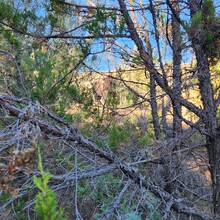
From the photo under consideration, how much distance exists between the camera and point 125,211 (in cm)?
189

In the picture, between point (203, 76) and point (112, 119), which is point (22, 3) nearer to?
point (112, 119)

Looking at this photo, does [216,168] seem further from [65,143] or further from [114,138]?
[65,143]

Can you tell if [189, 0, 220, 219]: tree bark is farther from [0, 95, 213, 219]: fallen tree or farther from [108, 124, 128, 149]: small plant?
[108, 124, 128, 149]: small plant

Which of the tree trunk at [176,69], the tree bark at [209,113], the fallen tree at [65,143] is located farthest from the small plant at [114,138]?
the tree bark at [209,113]

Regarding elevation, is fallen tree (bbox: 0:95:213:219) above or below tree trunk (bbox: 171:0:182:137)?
below

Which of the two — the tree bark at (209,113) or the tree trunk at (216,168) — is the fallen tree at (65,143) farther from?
the tree bark at (209,113)

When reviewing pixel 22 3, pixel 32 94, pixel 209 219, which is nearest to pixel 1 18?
pixel 32 94

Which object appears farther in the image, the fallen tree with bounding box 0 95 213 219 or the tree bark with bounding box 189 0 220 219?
the tree bark with bounding box 189 0 220 219

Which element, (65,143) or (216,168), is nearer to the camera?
(65,143)

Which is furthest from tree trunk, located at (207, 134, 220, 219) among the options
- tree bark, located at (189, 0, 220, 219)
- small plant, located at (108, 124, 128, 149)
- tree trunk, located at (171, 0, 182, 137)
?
small plant, located at (108, 124, 128, 149)

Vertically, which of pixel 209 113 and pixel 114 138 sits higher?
pixel 209 113

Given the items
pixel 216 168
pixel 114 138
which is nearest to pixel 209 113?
pixel 216 168

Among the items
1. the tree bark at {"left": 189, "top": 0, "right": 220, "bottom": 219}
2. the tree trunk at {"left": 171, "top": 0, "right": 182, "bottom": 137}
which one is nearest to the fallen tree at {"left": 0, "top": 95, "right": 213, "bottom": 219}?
the tree bark at {"left": 189, "top": 0, "right": 220, "bottom": 219}

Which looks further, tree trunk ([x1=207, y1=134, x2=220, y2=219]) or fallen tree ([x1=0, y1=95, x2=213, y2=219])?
tree trunk ([x1=207, y1=134, x2=220, y2=219])
